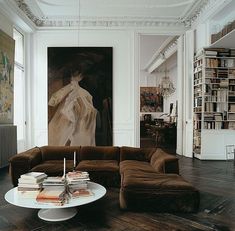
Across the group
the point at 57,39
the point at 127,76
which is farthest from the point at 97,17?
the point at 127,76

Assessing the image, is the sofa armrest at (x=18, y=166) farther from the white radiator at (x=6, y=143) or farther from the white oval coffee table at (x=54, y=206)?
the white radiator at (x=6, y=143)

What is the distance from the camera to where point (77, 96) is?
764 cm

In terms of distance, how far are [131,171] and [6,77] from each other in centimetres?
390

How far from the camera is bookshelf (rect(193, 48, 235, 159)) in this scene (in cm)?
684

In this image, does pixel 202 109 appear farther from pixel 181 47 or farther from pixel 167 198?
pixel 167 198

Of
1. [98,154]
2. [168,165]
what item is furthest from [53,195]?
[98,154]

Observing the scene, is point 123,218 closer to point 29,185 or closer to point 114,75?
point 29,185

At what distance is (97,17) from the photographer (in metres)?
7.50

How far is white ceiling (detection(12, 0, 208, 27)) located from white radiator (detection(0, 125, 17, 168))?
2932 millimetres

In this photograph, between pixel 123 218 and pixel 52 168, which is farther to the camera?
pixel 52 168

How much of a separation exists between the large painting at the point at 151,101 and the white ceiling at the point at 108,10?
759cm

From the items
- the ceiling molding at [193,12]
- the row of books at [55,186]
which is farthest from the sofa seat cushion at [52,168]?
the ceiling molding at [193,12]

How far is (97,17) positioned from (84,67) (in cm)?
144

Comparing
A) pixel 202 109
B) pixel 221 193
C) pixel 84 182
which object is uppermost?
pixel 202 109
